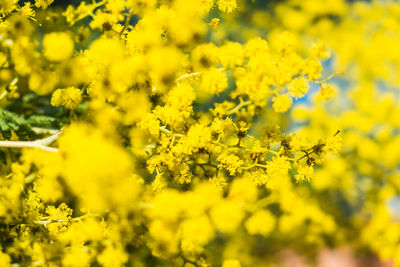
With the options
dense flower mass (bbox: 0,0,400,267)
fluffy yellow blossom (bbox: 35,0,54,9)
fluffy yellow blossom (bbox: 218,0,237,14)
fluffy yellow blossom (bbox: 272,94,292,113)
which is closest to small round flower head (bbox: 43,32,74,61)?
dense flower mass (bbox: 0,0,400,267)

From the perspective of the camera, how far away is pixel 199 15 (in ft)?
2.02

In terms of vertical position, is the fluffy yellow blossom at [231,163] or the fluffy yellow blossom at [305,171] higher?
the fluffy yellow blossom at [231,163]

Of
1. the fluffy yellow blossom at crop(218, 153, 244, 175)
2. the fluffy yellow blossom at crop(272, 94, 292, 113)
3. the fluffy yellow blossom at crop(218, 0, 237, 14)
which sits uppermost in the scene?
the fluffy yellow blossom at crop(218, 0, 237, 14)

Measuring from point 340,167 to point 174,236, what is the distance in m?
1.82

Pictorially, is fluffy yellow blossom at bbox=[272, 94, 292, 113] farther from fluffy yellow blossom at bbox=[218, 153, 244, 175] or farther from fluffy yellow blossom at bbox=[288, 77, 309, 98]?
fluffy yellow blossom at bbox=[218, 153, 244, 175]

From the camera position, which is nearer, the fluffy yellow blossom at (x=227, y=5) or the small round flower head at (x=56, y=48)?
the small round flower head at (x=56, y=48)

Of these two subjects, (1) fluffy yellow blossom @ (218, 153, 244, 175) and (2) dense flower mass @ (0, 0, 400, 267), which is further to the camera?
(1) fluffy yellow blossom @ (218, 153, 244, 175)

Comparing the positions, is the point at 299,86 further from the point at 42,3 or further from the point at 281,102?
the point at 42,3

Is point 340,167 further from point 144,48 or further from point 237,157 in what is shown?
point 144,48

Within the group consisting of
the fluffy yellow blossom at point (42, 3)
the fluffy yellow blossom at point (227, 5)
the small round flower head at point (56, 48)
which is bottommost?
the small round flower head at point (56, 48)

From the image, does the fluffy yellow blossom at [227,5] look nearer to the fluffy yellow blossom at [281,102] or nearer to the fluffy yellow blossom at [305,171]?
the fluffy yellow blossom at [281,102]

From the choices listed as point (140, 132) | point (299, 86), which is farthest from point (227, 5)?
point (140, 132)

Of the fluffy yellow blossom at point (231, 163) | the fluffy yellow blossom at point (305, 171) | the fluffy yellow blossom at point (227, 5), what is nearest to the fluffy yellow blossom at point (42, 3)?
the fluffy yellow blossom at point (227, 5)

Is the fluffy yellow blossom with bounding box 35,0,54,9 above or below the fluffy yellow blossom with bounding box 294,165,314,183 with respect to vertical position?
above
